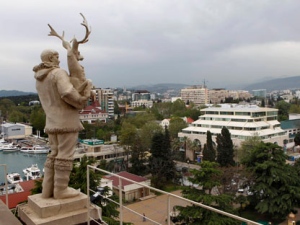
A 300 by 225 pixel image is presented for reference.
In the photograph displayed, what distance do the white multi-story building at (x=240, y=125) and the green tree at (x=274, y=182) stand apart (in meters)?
12.2

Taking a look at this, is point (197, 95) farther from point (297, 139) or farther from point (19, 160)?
point (19, 160)

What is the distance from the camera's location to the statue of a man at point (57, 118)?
332 centimetres

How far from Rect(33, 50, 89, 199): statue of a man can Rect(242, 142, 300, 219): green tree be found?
12956mm

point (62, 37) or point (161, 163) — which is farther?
point (161, 163)

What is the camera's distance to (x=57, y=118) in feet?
11.1

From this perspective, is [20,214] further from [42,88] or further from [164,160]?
[164,160]

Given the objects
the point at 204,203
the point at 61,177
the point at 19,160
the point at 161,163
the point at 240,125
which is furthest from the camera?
the point at 19,160

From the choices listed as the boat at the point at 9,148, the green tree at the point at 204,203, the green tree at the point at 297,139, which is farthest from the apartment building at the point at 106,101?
the green tree at the point at 204,203

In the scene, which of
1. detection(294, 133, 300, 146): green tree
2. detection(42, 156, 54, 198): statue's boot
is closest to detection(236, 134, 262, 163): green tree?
detection(294, 133, 300, 146): green tree

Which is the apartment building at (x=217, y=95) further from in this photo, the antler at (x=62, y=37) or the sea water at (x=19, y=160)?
the antler at (x=62, y=37)

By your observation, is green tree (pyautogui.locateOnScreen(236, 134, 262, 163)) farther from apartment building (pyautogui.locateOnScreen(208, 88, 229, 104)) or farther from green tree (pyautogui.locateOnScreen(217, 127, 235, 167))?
apartment building (pyautogui.locateOnScreen(208, 88, 229, 104))

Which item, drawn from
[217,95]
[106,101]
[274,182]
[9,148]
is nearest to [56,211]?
[274,182]

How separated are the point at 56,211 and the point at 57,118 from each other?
1.04 m

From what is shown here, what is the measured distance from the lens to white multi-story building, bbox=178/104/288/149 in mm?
28156
